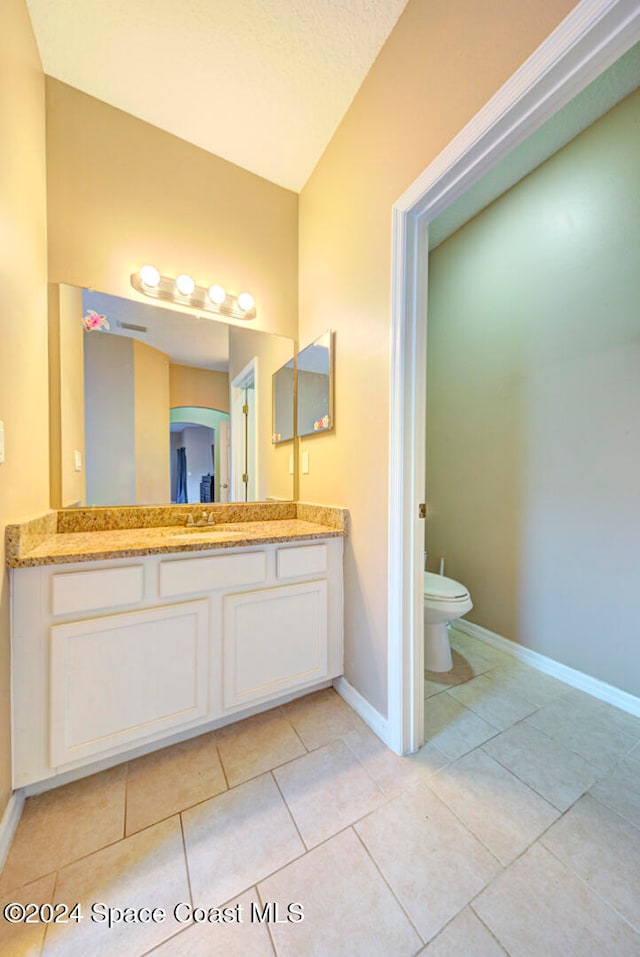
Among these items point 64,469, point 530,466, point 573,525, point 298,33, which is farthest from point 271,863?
point 298,33

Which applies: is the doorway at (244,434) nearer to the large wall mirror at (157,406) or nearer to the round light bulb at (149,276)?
the large wall mirror at (157,406)

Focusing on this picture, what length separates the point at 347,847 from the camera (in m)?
0.96

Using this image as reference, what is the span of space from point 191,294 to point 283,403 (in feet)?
2.40

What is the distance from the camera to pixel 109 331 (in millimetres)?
1566

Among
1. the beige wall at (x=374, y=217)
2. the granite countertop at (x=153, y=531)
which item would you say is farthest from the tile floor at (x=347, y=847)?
the granite countertop at (x=153, y=531)

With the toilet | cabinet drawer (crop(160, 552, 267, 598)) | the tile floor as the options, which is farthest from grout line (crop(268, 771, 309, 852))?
the toilet

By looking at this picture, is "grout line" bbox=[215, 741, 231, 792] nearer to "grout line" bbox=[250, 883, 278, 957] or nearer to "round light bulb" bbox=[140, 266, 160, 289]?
"grout line" bbox=[250, 883, 278, 957]

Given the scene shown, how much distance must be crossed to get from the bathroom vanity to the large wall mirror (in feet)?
0.65

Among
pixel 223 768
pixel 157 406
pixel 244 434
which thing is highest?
pixel 157 406

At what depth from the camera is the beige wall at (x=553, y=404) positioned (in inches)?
60.8

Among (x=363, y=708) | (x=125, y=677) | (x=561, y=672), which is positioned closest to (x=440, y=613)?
(x=363, y=708)

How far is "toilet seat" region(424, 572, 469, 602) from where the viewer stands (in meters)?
1.73

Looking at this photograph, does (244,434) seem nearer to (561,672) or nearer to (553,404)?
Answer: (553,404)

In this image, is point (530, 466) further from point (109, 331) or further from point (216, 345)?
point (109, 331)
